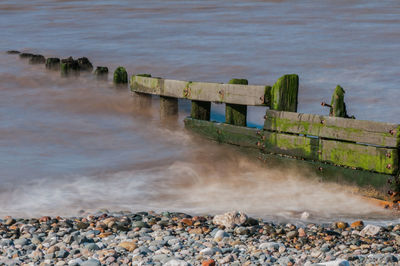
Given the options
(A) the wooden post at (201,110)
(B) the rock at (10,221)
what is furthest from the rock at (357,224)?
(A) the wooden post at (201,110)

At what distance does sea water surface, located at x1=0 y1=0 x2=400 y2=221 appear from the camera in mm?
7953

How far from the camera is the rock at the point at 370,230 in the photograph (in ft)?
20.9

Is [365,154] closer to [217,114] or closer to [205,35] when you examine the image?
[217,114]

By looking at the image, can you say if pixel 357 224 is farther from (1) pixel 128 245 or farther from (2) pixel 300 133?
(1) pixel 128 245


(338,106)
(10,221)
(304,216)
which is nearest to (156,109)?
(338,106)

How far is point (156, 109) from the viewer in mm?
12203

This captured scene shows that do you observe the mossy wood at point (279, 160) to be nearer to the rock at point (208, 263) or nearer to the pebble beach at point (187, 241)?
the pebble beach at point (187, 241)

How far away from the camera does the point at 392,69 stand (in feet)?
55.2

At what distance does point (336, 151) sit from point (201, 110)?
287cm

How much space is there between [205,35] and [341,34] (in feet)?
17.7

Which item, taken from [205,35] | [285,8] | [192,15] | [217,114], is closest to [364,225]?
[217,114]

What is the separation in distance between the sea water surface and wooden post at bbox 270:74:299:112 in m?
0.87

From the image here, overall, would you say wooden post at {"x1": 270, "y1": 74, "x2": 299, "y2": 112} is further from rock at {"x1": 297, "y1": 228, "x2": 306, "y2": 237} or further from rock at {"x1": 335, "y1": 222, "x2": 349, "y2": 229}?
rock at {"x1": 297, "y1": 228, "x2": 306, "y2": 237}

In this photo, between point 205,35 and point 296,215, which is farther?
point 205,35
